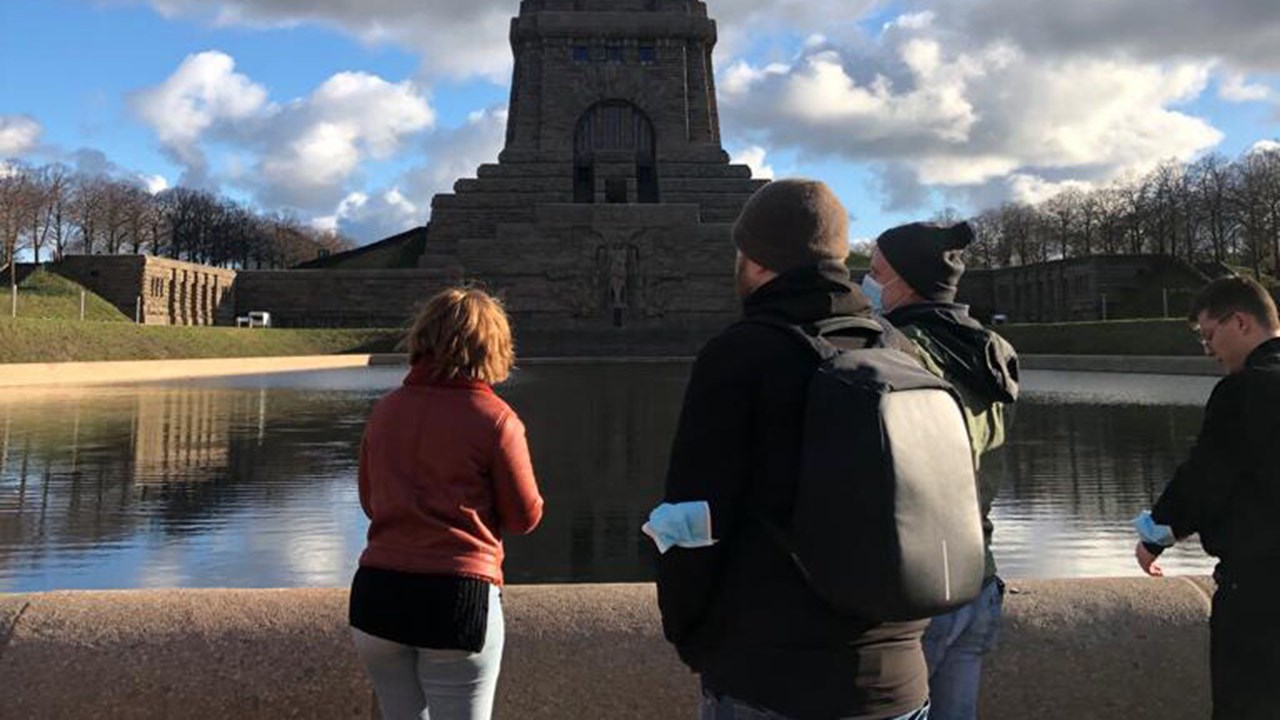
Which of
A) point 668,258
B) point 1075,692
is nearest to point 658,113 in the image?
point 668,258

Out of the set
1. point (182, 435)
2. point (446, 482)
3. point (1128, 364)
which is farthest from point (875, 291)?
point (1128, 364)

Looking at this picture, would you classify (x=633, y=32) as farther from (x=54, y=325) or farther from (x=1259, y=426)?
(x=1259, y=426)

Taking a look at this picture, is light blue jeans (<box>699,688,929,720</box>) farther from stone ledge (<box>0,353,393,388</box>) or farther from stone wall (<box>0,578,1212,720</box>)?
stone ledge (<box>0,353,393,388</box>)

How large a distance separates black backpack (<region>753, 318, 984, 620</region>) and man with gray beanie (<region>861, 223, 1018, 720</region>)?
65 centimetres

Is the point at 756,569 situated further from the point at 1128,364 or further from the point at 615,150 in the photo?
the point at 615,150

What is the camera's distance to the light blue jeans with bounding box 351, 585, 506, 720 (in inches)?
95.1

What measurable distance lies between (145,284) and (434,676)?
5821cm

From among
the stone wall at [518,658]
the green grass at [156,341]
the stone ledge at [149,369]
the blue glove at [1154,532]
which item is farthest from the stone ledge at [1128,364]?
the stone ledge at [149,369]

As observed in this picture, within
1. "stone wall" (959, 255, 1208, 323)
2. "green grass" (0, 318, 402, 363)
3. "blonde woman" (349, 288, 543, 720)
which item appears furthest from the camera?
"stone wall" (959, 255, 1208, 323)

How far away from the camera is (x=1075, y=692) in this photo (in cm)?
321

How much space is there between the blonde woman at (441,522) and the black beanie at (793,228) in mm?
784

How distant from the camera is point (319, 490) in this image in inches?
385

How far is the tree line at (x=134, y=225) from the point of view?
62400 mm

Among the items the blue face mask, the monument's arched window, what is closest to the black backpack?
the blue face mask
